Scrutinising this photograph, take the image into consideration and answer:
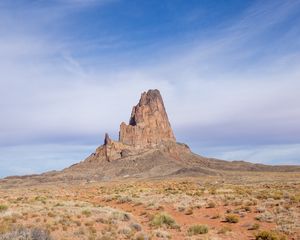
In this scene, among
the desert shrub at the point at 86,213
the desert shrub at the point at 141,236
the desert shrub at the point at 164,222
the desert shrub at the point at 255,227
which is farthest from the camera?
the desert shrub at the point at 86,213

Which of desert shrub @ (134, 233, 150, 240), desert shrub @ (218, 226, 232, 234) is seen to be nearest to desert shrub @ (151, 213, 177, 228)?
desert shrub @ (218, 226, 232, 234)

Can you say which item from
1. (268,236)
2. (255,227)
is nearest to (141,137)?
(255,227)

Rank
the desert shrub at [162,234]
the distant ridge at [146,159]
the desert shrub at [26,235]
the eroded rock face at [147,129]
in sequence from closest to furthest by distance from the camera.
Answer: the desert shrub at [26,235]
the desert shrub at [162,234]
the distant ridge at [146,159]
the eroded rock face at [147,129]

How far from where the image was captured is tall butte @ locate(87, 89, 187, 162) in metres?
168

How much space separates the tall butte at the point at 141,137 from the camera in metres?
168

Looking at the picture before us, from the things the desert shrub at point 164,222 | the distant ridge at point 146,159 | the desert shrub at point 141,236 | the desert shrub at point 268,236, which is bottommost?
the desert shrub at point 268,236

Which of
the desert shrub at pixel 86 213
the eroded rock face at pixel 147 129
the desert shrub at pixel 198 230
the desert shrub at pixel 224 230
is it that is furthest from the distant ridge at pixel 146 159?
the desert shrub at pixel 198 230

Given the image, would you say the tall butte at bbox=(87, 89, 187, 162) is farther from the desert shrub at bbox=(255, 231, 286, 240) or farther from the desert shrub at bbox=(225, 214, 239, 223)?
the desert shrub at bbox=(255, 231, 286, 240)

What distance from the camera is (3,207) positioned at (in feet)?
98.7

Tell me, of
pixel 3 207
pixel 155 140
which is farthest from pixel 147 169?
pixel 3 207

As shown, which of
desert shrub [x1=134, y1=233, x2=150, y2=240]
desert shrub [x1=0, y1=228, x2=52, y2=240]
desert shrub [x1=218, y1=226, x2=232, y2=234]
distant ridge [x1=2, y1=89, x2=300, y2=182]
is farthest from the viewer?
distant ridge [x1=2, y1=89, x2=300, y2=182]

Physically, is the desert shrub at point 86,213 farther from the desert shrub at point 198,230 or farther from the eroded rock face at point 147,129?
the eroded rock face at point 147,129

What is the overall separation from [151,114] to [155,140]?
628 inches

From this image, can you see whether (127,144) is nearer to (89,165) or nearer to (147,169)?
(89,165)
